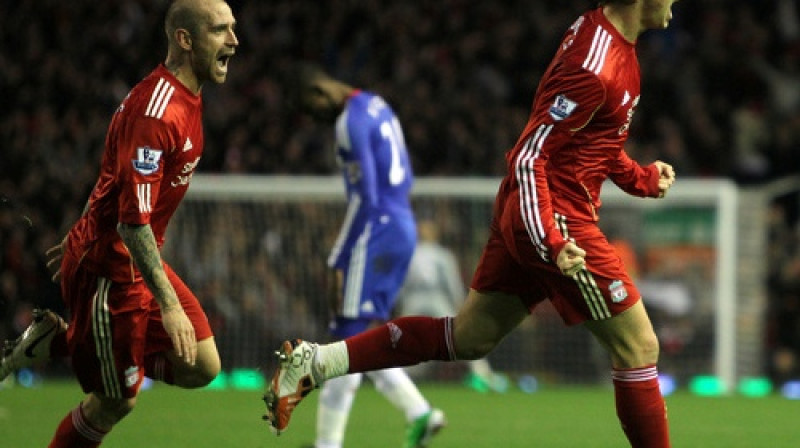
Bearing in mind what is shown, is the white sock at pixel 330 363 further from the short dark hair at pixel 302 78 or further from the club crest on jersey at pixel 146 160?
the short dark hair at pixel 302 78

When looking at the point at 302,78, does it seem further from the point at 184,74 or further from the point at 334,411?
the point at 184,74

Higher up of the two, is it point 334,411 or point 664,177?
point 664,177

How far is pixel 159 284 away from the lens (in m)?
5.81

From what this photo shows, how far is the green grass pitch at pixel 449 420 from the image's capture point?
8836 mm

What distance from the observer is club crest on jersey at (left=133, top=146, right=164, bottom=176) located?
226 inches

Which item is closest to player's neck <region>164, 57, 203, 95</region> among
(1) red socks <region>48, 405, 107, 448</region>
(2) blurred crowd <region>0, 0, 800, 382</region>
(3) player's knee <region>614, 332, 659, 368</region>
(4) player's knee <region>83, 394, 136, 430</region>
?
(4) player's knee <region>83, 394, 136, 430</region>

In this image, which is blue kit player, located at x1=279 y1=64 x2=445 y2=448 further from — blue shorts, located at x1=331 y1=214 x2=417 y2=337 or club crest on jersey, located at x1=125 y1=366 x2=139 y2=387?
club crest on jersey, located at x1=125 y1=366 x2=139 y2=387

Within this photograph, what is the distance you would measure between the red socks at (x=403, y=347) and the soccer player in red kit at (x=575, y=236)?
8 centimetres

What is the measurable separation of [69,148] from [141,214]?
1194 centimetres

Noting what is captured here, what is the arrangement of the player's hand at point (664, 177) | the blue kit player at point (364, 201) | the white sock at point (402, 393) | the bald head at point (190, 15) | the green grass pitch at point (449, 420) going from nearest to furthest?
the bald head at point (190, 15) < the player's hand at point (664, 177) < the white sock at point (402, 393) < the blue kit player at point (364, 201) < the green grass pitch at point (449, 420)

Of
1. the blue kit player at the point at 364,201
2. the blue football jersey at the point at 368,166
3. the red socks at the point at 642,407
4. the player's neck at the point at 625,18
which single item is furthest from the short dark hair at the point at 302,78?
the red socks at the point at 642,407

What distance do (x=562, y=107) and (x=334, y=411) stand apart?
2453 millimetres

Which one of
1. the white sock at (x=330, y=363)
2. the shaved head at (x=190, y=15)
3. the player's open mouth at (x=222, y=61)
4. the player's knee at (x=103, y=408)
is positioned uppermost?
the shaved head at (x=190, y=15)

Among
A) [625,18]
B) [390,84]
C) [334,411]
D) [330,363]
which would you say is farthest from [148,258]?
[390,84]
